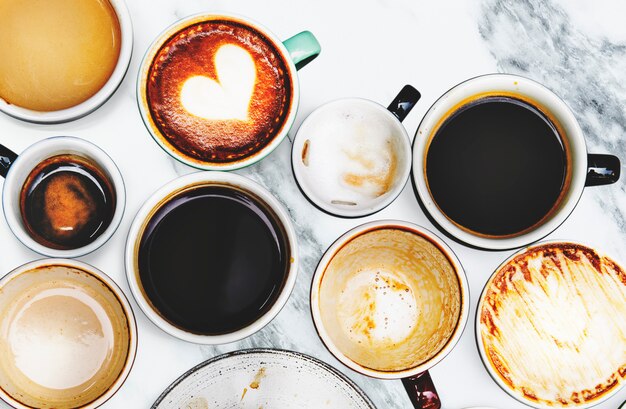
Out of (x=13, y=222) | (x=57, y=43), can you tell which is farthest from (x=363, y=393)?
(x=57, y=43)

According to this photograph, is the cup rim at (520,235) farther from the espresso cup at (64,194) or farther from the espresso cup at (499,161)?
the espresso cup at (64,194)

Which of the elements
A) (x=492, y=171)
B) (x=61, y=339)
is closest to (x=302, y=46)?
(x=492, y=171)

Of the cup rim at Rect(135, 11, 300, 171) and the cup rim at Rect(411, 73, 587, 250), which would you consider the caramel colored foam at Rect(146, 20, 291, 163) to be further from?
the cup rim at Rect(411, 73, 587, 250)

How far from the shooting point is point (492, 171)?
0.85 m

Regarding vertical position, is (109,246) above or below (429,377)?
above

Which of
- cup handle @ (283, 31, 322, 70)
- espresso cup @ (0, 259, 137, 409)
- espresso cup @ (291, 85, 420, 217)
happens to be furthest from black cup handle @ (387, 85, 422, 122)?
espresso cup @ (0, 259, 137, 409)

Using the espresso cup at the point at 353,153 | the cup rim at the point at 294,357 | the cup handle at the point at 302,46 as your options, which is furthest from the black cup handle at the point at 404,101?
the cup rim at the point at 294,357

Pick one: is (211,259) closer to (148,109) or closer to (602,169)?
Answer: (148,109)

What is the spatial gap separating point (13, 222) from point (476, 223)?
0.66m

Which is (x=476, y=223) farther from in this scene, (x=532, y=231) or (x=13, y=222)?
(x=13, y=222)

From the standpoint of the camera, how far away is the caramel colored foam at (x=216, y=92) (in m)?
0.82

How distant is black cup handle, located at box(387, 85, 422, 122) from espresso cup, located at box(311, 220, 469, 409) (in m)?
0.17

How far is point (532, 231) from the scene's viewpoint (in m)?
0.80

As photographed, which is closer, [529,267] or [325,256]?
[325,256]
